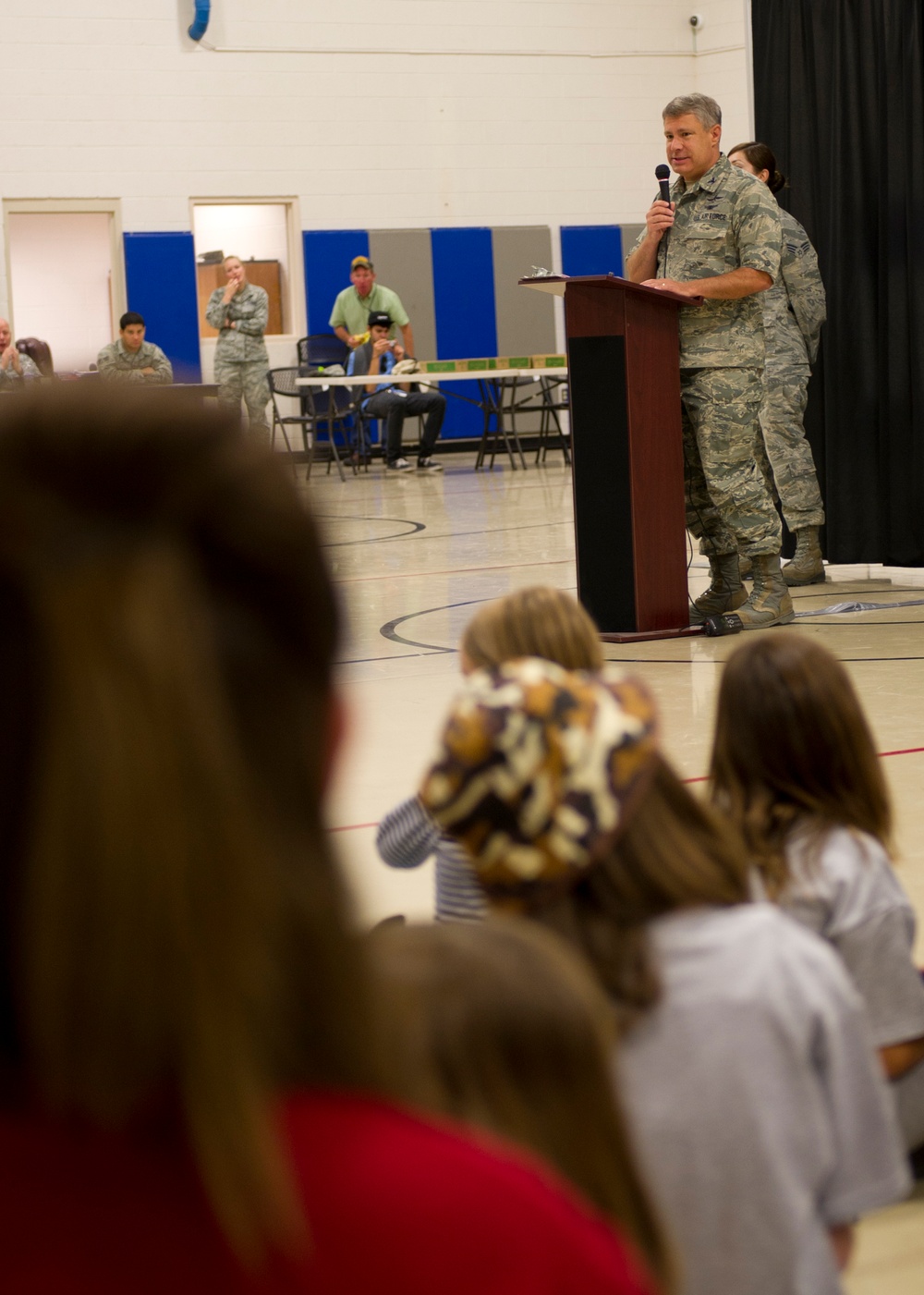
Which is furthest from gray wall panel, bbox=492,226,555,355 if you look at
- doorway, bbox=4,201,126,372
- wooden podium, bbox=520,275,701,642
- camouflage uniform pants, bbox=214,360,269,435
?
wooden podium, bbox=520,275,701,642

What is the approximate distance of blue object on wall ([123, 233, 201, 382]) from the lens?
1225cm

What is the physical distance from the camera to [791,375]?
536 cm

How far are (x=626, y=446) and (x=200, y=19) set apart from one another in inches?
365

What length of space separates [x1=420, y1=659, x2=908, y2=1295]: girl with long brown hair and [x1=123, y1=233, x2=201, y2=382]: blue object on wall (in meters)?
12.0

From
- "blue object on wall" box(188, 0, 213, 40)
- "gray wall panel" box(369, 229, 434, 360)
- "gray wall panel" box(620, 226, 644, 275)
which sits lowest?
"gray wall panel" box(369, 229, 434, 360)

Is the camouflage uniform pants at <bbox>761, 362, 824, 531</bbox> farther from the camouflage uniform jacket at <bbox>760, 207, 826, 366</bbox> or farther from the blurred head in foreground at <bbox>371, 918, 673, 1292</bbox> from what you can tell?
the blurred head in foreground at <bbox>371, 918, 673, 1292</bbox>

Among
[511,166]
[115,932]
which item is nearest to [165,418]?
[115,932]

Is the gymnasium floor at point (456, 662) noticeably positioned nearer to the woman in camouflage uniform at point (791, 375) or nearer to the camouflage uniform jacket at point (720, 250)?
the woman in camouflage uniform at point (791, 375)

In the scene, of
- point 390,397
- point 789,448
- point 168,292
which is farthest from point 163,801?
point 168,292

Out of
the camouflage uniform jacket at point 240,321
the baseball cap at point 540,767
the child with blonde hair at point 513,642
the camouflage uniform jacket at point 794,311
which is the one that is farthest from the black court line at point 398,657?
the camouflage uniform jacket at point 240,321

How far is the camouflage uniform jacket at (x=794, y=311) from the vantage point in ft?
17.6

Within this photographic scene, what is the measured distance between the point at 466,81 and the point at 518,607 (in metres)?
12.6

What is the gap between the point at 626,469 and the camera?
14.1 ft

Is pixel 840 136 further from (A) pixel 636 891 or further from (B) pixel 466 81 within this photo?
(B) pixel 466 81
